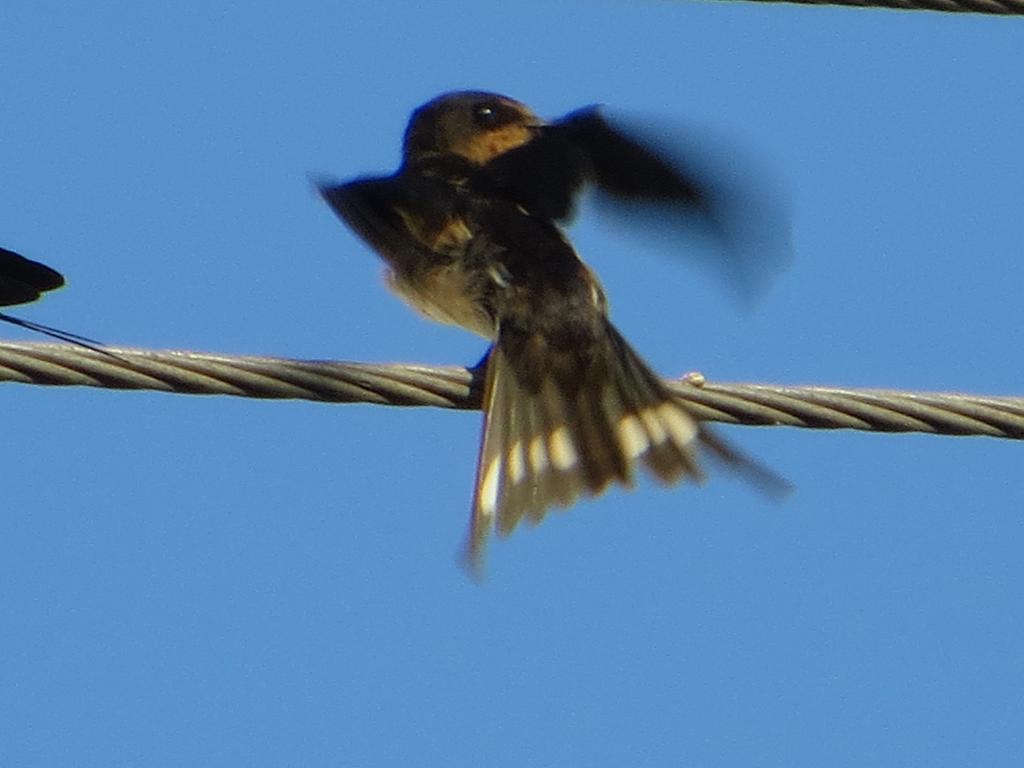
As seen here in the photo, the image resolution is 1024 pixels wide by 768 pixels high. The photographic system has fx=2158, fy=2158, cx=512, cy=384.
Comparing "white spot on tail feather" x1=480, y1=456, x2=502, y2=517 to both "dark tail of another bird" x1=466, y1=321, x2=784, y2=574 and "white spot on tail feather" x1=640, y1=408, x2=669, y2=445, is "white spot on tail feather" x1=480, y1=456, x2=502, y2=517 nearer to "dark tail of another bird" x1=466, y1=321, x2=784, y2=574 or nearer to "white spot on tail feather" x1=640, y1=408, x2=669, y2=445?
"dark tail of another bird" x1=466, y1=321, x2=784, y2=574

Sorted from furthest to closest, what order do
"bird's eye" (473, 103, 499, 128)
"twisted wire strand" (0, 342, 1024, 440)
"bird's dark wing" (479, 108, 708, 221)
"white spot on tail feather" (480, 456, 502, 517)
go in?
"bird's eye" (473, 103, 499, 128) < "bird's dark wing" (479, 108, 708, 221) < "white spot on tail feather" (480, 456, 502, 517) < "twisted wire strand" (0, 342, 1024, 440)

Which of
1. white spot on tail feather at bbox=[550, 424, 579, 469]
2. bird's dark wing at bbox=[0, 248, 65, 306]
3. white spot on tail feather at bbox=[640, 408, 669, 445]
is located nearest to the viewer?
Answer: bird's dark wing at bbox=[0, 248, 65, 306]

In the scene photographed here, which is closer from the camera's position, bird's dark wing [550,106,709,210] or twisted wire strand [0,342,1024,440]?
twisted wire strand [0,342,1024,440]

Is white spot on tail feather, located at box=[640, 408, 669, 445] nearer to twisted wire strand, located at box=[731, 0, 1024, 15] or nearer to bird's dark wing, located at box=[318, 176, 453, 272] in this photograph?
bird's dark wing, located at box=[318, 176, 453, 272]

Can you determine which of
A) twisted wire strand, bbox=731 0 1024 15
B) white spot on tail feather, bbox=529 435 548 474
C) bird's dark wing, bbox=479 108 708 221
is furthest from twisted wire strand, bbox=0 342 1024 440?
bird's dark wing, bbox=479 108 708 221

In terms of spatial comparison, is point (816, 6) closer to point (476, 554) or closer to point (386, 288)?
point (476, 554)

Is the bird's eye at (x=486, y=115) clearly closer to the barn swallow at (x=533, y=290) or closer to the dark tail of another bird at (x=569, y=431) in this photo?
the barn swallow at (x=533, y=290)

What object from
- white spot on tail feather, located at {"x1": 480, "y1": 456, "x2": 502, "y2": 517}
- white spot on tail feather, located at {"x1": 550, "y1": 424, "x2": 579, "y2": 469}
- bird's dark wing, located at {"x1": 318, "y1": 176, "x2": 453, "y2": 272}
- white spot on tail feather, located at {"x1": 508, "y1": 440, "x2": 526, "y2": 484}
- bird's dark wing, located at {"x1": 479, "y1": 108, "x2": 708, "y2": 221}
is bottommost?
white spot on tail feather, located at {"x1": 480, "y1": 456, "x2": 502, "y2": 517}

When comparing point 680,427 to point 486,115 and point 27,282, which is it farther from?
point 486,115

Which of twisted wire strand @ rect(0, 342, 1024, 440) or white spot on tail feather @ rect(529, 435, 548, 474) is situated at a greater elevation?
white spot on tail feather @ rect(529, 435, 548, 474)
